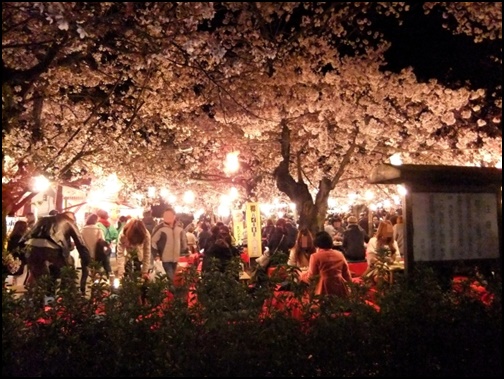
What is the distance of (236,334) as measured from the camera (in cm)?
449

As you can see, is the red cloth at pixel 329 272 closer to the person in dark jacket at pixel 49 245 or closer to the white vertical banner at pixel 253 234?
the person in dark jacket at pixel 49 245

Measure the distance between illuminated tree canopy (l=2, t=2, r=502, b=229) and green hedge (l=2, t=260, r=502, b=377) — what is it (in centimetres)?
475

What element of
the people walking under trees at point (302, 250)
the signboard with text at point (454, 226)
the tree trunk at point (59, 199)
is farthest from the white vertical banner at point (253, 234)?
the signboard with text at point (454, 226)

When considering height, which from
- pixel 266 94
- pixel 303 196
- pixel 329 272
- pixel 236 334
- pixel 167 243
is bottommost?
pixel 236 334

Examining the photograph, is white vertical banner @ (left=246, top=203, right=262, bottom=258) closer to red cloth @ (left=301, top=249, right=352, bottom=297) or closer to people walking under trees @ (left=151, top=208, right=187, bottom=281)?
people walking under trees @ (left=151, top=208, right=187, bottom=281)

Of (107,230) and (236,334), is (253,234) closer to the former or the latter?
(107,230)

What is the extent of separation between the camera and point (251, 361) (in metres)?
4.43

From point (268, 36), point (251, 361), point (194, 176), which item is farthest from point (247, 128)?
point (251, 361)

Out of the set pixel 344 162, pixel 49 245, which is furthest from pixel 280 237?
pixel 49 245

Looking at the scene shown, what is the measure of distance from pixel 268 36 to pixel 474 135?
702cm

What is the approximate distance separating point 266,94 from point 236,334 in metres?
9.48

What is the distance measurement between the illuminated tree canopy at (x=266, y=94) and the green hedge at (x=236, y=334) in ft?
15.6

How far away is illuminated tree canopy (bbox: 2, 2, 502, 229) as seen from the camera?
959cm

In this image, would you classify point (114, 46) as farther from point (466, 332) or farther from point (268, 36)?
point (466, 332)
